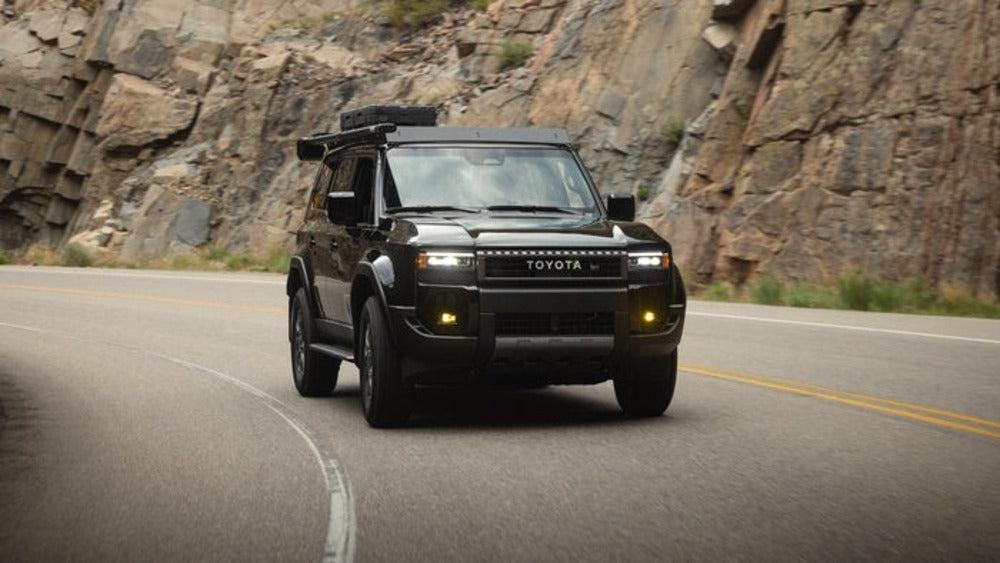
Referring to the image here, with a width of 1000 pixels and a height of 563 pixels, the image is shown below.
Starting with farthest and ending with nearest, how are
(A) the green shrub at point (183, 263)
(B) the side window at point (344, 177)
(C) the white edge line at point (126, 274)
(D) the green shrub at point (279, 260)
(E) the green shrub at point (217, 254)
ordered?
(E) the green shrub at point (217, 254)
(A) the green shrub at point (183, 263)
(D) the green shrub at point (279, 260)
(C) the white edge line at point (126, 274)
(B) the side window at point (344, 177)

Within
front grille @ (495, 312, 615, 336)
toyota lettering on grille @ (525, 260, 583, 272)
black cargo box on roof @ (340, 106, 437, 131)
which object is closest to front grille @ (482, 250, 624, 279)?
toyota lettering on grille @ (525, 260, 583, 272)

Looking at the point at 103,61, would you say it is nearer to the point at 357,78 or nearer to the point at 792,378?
the point at 357,78

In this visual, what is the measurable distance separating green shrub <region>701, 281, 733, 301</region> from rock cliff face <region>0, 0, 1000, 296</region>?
0.80 metres

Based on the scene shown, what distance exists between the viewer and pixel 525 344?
10078mm

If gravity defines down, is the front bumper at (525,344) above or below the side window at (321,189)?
below

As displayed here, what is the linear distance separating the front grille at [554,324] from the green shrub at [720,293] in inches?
588

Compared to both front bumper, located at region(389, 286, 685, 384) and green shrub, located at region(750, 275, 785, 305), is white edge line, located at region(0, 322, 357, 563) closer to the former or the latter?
front bumper, located at region(389, 286, 685, 384)

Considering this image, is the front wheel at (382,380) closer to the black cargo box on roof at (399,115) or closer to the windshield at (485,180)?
the windshield at (485,180)

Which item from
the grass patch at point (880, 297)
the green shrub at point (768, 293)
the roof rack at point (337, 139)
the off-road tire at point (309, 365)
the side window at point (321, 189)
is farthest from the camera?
the green shrub at point (768, 293)

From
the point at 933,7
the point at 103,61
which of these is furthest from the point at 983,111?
the point at 103,61

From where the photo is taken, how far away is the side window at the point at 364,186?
A: 1179cm

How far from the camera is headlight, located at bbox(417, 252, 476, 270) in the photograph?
401 inches

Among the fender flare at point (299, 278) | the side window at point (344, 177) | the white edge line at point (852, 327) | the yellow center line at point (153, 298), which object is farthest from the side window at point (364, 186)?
the yellow center line at point (153, 298)

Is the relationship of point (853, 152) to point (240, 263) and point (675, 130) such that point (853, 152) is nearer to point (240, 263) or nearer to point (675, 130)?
point (675, 130)
